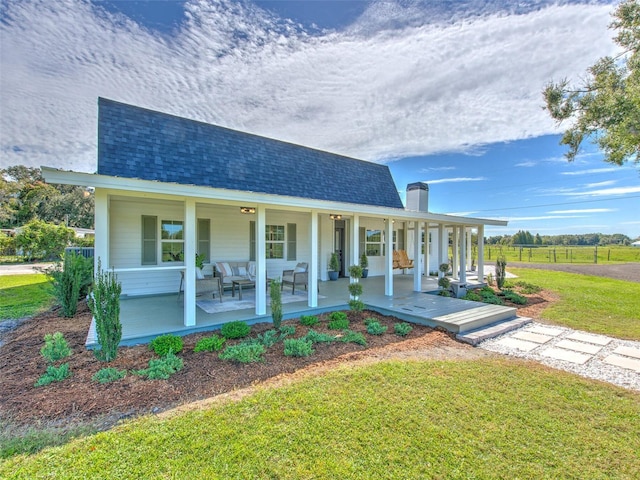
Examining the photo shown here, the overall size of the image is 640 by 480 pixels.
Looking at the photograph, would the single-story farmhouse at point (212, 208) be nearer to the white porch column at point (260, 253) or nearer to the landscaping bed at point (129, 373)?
the white porch column at point (260, 253)

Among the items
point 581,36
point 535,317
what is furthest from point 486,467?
point 581,36

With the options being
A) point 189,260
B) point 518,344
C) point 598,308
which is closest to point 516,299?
point 598,308

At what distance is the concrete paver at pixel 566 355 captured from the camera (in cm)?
449

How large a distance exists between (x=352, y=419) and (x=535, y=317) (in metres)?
6.57

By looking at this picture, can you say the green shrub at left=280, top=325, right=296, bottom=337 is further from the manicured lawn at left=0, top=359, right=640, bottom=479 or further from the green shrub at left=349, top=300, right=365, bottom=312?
the manicured lawn at left=0, top=359, right=640, bottom=479

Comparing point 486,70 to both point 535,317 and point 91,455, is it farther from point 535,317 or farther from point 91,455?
point 91,455

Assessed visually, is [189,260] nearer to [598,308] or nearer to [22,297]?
[22,297]

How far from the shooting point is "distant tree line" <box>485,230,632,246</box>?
42219mm

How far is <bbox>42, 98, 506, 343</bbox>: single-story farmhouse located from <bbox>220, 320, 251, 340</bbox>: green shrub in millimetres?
600

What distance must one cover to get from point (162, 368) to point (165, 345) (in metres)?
0.68

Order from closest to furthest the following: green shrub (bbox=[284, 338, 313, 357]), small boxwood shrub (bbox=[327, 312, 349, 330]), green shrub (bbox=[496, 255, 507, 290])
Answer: green shrub (bbox=[284, 338, 313, 357])
small boxwood shrub (bbox=[327, 312, 349, 330])
green shrub (bbox=[496, 255, 507, 290])

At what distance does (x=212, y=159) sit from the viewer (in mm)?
8398

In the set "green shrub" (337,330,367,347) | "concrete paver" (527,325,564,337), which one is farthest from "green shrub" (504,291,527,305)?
"green shrub" (337,330,367,347)

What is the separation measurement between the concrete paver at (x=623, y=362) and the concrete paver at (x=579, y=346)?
24cm
